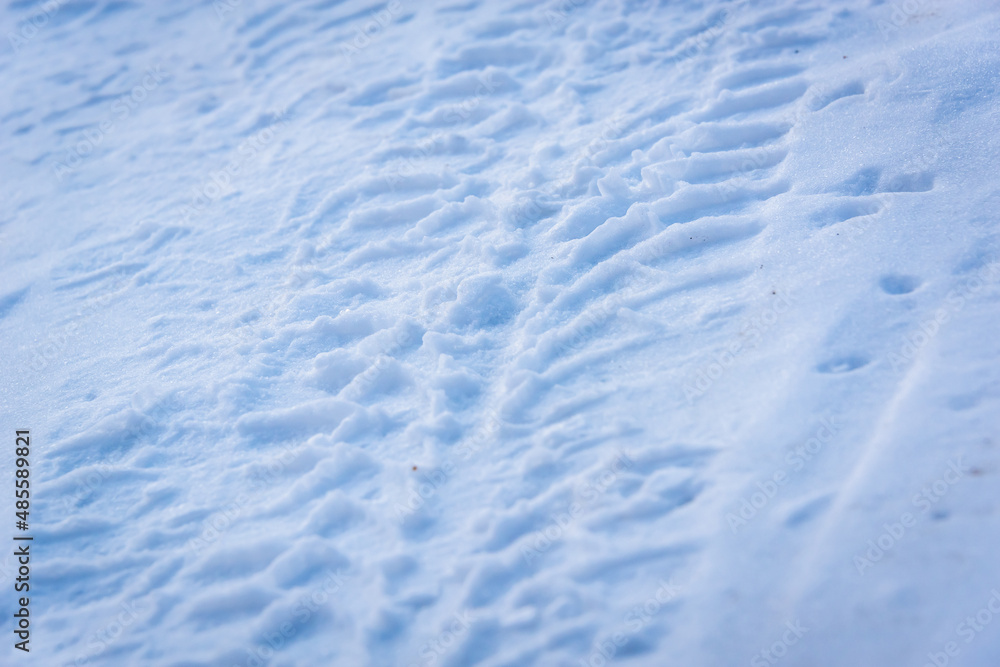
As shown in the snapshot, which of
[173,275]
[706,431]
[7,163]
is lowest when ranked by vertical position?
[706,431]

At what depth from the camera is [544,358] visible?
2.66 meters

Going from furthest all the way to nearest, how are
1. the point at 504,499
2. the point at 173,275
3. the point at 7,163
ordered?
1. the point at 7,163
2. the point at 173,275
3. the point at 504,499

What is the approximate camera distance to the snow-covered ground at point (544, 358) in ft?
6.66

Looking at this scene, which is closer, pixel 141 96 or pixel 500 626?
pixel 500 626

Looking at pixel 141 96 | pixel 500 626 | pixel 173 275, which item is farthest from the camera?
pixel 141 96

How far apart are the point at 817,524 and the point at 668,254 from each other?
1253 millimetres

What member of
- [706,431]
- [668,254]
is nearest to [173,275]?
[668,254]

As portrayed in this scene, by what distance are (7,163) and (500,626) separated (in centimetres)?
436

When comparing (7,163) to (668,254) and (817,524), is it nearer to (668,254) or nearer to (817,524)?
(668,254)

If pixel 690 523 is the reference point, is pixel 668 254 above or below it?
above

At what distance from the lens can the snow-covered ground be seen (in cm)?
203

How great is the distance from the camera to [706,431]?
7.55ft

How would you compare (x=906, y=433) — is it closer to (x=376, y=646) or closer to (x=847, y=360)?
(x=847, y=360)

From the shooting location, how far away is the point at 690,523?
2111 millimetres
